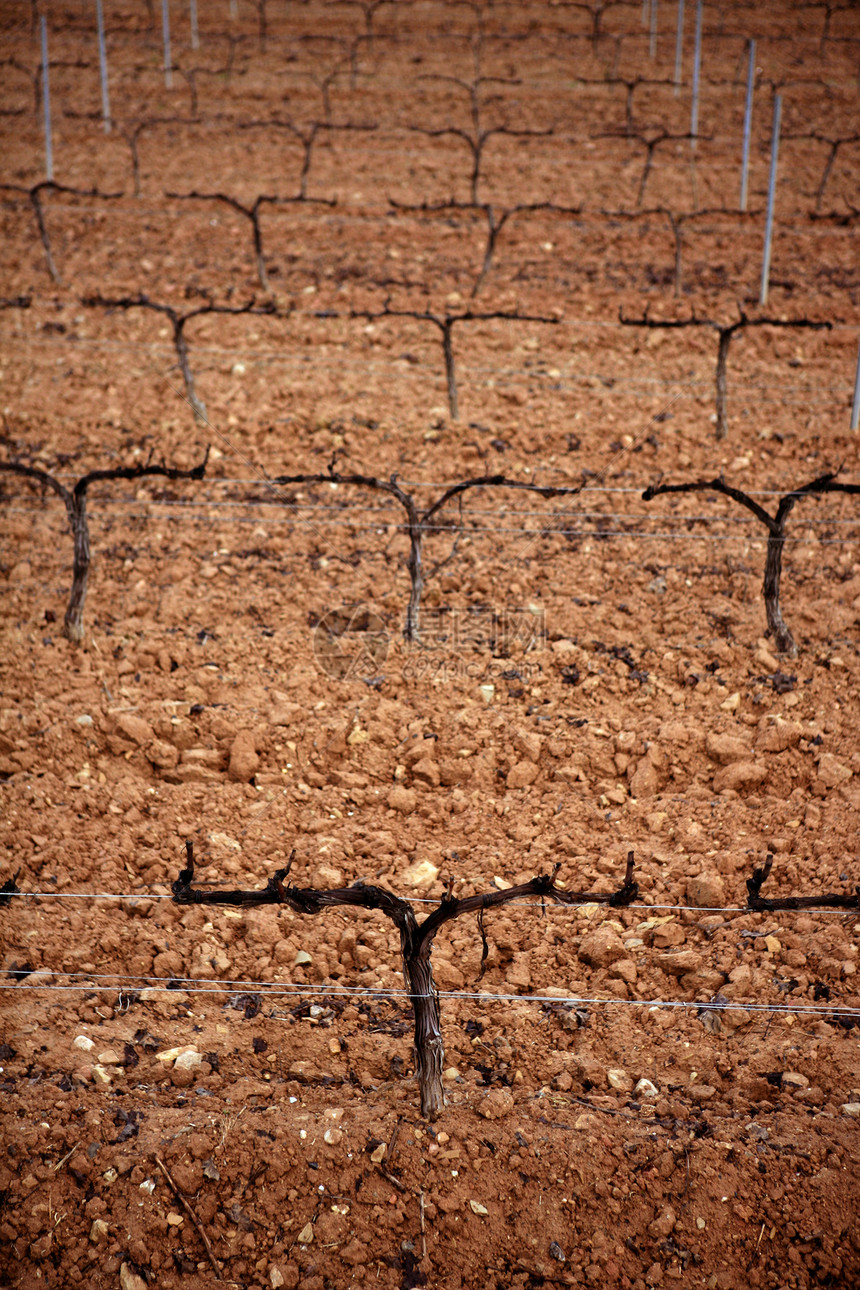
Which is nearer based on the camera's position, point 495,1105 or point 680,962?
point 495,1105

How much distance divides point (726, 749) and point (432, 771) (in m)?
1.54

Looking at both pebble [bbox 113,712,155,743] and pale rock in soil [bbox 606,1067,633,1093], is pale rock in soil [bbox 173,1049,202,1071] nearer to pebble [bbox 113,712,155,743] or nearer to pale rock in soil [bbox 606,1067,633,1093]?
pale rock in soil [bbox 606,1067,633,1093]

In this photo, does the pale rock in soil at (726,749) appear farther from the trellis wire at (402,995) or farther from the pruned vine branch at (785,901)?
the pruned vine branch at (785,901)

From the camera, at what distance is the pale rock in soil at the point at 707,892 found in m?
4.20

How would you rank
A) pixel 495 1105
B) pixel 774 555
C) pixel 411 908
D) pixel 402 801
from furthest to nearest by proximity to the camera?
pixel 774 555 → pixel 402 801 → pixel 495 1105 → pixel 411 908

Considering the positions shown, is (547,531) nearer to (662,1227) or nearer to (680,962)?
(680,962)

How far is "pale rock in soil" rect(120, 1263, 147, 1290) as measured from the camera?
2.92 metres

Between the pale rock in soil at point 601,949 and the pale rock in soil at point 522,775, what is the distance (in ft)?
3.31

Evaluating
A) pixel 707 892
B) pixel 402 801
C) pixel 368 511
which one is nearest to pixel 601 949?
pixel 707 892

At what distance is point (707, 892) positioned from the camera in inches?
165

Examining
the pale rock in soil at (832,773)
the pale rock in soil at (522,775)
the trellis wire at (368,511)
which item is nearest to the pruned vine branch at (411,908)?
the pale rock in soil at (522,775)

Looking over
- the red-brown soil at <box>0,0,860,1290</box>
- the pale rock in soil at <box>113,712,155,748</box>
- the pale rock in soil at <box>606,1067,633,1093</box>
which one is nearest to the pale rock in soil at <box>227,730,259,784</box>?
the red-brown soil at <box>0,0,860,1290</box>

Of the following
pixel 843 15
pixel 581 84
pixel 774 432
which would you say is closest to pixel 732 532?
pixel 774 432

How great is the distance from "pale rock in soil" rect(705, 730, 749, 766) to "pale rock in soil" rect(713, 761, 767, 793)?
81mm
